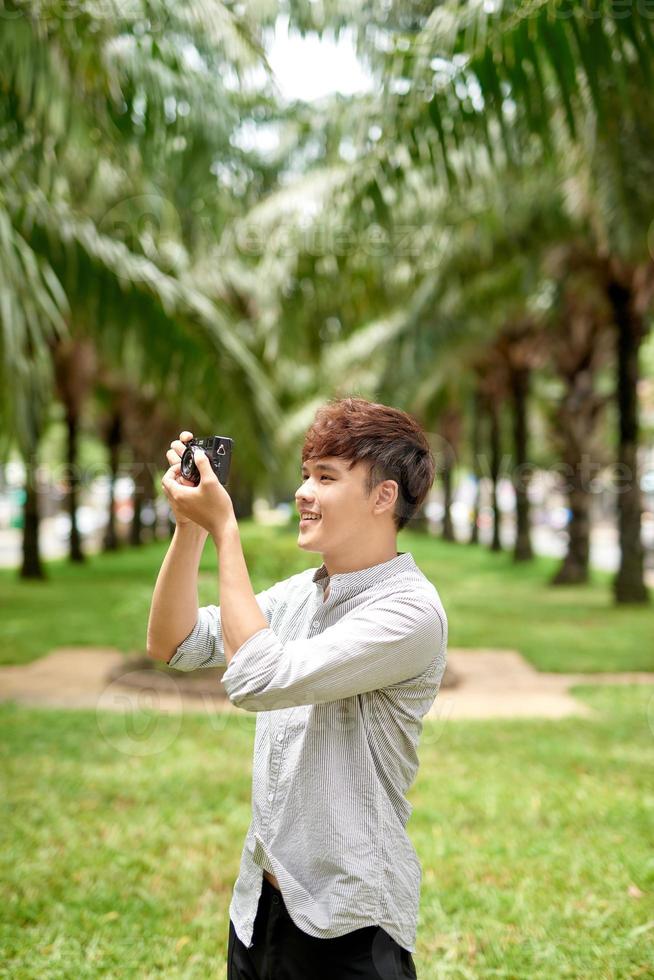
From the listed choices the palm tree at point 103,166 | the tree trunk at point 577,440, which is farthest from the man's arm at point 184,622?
the tree trunk at point 577,440

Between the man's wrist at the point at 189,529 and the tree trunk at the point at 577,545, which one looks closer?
the man's wrist at the point at 189,529

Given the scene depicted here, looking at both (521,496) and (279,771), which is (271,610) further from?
(521,496)

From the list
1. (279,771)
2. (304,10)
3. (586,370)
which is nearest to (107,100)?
(304,10)

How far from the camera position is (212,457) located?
163cm

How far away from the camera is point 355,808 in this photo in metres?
1.68

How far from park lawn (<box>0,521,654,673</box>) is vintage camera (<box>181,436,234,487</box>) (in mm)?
5794

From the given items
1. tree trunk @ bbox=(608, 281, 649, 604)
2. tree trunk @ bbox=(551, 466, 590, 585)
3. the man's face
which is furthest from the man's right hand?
tree trunk @ bbox=(551, 466, 590, 585)

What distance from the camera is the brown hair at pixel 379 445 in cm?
174

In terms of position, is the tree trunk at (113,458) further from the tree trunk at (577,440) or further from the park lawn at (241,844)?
the park lawn at (241,844)

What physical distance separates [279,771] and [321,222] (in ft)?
25.5

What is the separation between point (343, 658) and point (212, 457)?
0.40 meters

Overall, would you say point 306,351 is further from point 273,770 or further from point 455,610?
point 273,770

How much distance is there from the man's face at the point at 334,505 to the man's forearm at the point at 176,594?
0.65ft

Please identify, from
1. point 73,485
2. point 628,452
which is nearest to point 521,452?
point 628,452
